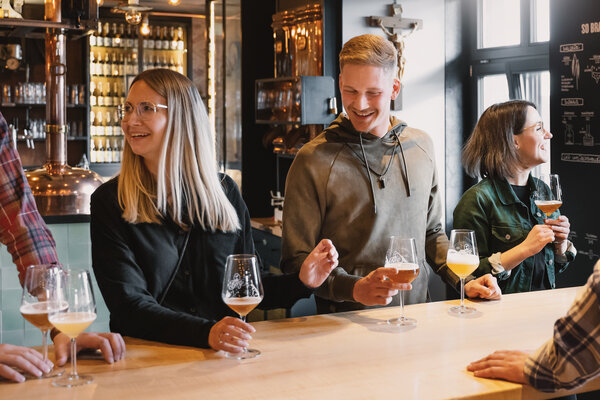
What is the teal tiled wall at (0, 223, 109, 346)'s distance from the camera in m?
3.93

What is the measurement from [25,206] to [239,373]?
3.26ft

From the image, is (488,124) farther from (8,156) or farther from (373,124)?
(8,156)

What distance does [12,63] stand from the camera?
8922mm

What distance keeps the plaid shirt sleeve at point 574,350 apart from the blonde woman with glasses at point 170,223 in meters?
0.67

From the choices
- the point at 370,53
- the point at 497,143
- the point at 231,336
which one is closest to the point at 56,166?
the point at 370,53

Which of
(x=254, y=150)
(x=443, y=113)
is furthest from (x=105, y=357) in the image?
(x=254, y=150)

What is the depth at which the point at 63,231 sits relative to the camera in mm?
4113

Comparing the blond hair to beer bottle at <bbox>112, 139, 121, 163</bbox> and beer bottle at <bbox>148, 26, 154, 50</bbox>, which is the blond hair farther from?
beer bottle at <bbox>148, 26, 154, 50</bbox>

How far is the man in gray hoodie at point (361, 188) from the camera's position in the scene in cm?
251

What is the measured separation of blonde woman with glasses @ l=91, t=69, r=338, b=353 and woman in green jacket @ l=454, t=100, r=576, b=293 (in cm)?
108

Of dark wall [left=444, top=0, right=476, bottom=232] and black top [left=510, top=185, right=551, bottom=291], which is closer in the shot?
black top [left=510, top=185, right=551, bottom=291]

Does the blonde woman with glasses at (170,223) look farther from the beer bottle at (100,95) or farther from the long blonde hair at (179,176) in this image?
the beer bottle at (100,95)

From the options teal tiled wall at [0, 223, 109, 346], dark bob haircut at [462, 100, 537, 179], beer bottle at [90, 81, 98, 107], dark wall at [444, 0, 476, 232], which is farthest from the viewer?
beer bottle at [90, 81, 98, 107]

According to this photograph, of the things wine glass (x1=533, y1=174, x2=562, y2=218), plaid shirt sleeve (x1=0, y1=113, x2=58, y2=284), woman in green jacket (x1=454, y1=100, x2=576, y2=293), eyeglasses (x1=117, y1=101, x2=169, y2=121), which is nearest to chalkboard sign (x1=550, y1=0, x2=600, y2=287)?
woman in green jacket (x1=454, y1=100, x2=576, y2=293)
